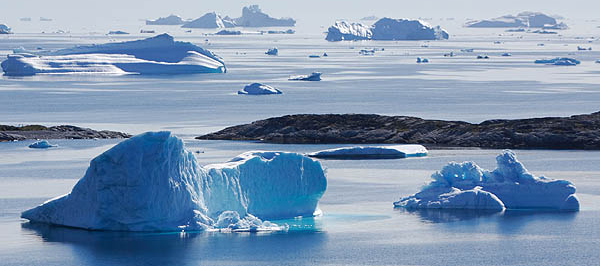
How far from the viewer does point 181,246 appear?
52.2ft

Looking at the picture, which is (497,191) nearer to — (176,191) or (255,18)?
(176,191)

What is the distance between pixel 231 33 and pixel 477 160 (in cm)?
14201

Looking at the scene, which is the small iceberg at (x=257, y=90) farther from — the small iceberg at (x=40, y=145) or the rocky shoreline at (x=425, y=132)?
A: the small iceberg at (x=40, y=145)

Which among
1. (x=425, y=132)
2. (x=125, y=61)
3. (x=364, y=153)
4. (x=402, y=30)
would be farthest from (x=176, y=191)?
(x=402, y=30)

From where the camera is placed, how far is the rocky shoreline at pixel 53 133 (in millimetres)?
34209

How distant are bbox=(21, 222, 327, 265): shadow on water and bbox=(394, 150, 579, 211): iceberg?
295cm

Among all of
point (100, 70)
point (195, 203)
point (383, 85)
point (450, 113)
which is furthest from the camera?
point (100, 70)

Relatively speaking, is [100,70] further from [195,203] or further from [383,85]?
[195,203]

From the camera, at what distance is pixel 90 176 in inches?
634

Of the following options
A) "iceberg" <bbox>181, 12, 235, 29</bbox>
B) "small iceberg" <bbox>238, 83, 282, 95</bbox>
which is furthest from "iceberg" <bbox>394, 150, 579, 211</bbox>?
"iceberg" <bbox>181, 12, 235, 29</bbox>

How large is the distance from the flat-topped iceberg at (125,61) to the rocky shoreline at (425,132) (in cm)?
3388

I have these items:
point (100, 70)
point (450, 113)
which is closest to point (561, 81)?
point (450, 113)

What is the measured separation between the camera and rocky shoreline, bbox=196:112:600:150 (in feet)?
102

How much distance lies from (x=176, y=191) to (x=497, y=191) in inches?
226
